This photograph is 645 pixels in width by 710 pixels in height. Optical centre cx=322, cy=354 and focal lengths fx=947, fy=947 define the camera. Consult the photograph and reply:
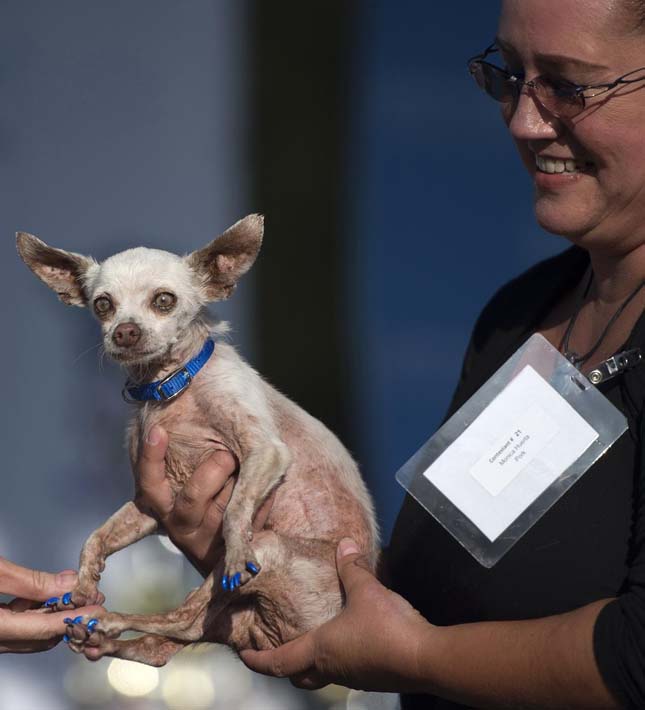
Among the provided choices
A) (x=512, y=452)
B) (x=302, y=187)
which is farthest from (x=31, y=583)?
(x=302, y=187)

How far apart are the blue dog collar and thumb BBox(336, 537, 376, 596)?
38 cm

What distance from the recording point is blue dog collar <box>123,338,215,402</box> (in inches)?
63.8

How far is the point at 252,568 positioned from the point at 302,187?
1.83 m

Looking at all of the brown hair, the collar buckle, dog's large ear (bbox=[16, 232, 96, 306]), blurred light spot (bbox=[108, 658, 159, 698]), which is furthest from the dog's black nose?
blurred light spot (bbox=[108, 658, 159, 698])

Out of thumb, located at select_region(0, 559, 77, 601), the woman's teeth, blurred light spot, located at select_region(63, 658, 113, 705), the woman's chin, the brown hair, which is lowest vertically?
blurred light spot, located at select_region(63, 658, 113, 705)

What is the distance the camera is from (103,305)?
5.43ft

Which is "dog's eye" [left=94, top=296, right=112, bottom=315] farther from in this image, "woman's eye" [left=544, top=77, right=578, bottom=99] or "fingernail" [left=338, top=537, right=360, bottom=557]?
"woman's eye" [left=544, top=77, right=578, bottom=99]

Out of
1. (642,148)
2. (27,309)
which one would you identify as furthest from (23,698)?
(642,148)

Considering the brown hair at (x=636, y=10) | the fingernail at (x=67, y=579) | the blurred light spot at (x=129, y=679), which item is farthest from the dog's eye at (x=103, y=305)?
the blurred light spot at (x=129, y=679)

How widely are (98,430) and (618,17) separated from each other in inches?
77.7

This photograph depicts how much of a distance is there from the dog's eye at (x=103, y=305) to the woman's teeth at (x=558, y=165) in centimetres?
77

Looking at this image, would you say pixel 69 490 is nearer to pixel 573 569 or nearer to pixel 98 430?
pixel 98 430

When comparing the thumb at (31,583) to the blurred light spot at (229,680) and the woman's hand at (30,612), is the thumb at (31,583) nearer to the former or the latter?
the woman's hand at (30,612)

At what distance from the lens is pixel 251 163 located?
295 cm
